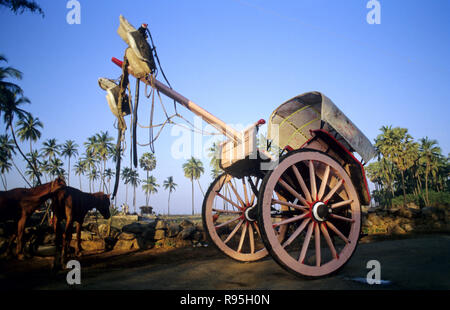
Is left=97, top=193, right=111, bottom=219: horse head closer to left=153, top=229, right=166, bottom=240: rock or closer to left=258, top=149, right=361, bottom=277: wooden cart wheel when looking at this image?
left=153, top=229, right=166, bottom=240: rock

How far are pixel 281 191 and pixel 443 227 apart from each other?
10.7m

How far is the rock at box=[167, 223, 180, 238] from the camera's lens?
31.7ft

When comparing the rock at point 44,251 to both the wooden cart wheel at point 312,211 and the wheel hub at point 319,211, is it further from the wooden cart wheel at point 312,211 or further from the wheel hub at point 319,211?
the wheel hub at point 319,211

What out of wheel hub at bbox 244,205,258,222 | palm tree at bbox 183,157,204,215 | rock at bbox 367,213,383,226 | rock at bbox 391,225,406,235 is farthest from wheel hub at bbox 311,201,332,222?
palm tree at bbox 183,157,204,215

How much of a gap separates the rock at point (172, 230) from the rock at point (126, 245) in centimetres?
127

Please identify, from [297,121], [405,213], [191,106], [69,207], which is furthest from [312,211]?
[405,213]

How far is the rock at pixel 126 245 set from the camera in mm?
8648

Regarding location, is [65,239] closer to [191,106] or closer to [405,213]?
[191,106]

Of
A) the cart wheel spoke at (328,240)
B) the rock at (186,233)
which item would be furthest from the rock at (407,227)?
the cart wheel spoke at (328,240)

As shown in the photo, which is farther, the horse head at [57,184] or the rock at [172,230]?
the rock at [172,230]

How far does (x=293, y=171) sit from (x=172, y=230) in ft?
23.8

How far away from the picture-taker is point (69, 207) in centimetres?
610

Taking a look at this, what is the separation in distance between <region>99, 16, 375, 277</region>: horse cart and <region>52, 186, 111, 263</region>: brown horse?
9.28 feet

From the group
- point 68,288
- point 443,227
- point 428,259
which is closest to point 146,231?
point 68,288
